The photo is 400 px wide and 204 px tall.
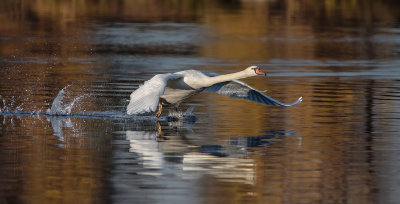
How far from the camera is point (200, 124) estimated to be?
15594mm

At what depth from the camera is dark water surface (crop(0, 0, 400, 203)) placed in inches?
419

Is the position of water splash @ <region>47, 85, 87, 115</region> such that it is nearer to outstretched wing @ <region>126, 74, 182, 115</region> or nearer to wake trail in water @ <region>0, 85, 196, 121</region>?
wake trail in water @ <region>0, 85, 196, 121</region>

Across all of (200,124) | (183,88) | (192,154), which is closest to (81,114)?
(183,88)

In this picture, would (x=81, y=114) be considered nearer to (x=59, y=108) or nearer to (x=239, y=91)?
(x=59, y=108)

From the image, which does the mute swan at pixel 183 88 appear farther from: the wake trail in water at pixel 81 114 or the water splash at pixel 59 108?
the water splash at pixel 59 108

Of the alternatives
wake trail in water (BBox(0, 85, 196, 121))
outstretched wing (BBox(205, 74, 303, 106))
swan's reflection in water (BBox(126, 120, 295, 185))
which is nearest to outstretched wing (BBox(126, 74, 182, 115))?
swan's reflection in water (BBox(126, 120, 295, 185))

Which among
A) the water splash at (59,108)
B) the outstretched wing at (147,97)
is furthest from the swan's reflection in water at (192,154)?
the water splash at (59,108)

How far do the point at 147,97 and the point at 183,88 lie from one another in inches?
78.5

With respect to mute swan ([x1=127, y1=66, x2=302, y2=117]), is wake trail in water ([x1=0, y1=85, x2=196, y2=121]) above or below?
below

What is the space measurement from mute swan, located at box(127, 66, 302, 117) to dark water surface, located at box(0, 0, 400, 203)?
1.14 feet

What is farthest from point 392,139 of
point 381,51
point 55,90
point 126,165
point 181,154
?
point 381,51

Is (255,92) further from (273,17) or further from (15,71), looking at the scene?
(273,17)

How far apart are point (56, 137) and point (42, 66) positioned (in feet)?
37.3

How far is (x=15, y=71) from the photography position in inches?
931
